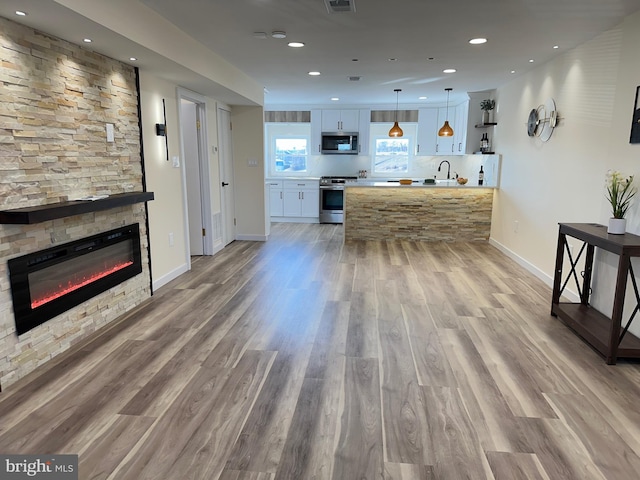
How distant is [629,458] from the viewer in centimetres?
192

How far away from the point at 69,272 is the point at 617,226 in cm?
410

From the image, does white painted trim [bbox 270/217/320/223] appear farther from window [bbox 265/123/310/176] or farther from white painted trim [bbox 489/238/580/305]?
white painted trim [bbox 489/238/580/305]

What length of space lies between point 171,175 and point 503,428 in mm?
3924

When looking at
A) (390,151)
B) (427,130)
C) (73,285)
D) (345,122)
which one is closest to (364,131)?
(345,122)

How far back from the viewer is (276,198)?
347 inches

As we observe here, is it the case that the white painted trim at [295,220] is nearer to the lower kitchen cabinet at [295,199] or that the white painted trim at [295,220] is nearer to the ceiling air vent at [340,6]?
the lower kitchen cabinet at [295,199]

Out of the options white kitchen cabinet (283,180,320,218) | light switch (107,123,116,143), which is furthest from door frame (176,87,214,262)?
white kitchen cabinet (283,180,320,218)

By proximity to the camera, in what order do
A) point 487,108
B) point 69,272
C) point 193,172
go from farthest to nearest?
1. point 487,108
2. point 193,172
3. point 69,272

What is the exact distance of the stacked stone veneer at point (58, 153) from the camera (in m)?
2.46

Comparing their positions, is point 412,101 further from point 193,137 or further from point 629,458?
point 629,458

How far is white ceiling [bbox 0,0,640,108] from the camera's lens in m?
2.86

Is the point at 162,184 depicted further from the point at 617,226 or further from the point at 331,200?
the point at 331,200

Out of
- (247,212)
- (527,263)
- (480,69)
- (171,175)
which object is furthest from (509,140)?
(171,175)

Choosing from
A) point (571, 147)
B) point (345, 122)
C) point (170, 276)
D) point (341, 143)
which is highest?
point (345, 122)
